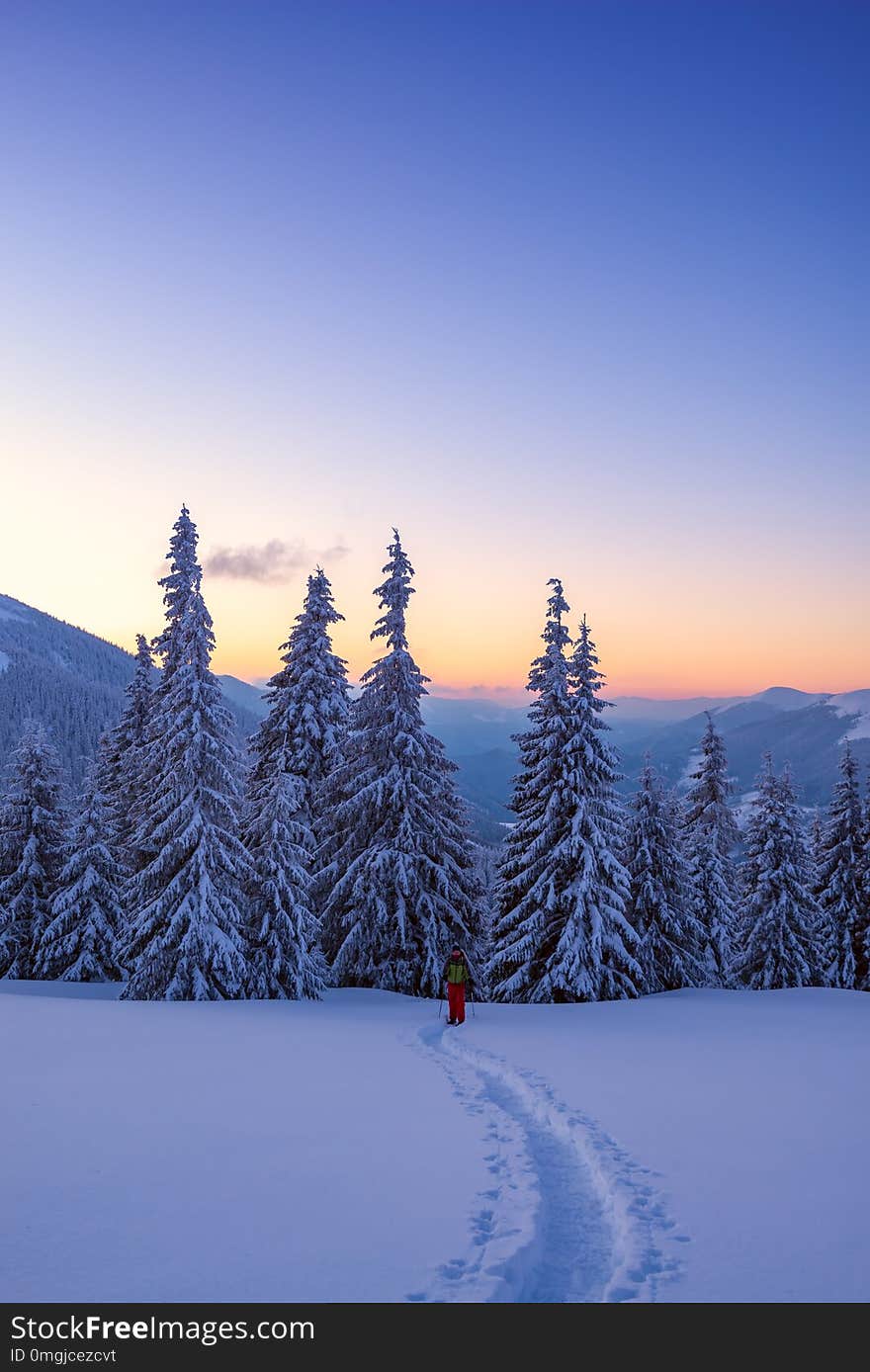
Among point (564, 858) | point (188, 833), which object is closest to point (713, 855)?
point (564, 858)

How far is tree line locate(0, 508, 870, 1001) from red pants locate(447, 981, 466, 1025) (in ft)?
24.9

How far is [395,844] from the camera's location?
2764cm

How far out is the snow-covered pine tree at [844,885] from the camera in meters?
38.8

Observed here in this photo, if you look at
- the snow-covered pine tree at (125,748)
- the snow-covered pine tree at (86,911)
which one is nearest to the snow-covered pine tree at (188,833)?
the snow-covered pine tree at (86,911)

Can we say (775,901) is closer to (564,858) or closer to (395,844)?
(564,858)

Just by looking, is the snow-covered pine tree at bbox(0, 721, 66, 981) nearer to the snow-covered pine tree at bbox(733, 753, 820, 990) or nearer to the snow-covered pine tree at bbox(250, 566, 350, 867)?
the snow-covered pine tree at bbox(250, 566, 350, 867)

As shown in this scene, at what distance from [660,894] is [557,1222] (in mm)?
26745

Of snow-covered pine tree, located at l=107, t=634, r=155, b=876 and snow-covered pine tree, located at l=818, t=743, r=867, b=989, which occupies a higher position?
snow-covered pine tree, located at l=107, t=634, r=155, b=876

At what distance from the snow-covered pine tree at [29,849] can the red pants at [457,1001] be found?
70.1ft

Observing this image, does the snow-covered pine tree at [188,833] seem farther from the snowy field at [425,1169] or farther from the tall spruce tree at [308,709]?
the snowy field at [425,1169]

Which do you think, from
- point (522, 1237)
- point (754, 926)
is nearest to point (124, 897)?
point (522, 1237)

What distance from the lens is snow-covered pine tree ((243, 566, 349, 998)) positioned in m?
24.9

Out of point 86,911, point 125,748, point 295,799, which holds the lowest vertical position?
point 86,911

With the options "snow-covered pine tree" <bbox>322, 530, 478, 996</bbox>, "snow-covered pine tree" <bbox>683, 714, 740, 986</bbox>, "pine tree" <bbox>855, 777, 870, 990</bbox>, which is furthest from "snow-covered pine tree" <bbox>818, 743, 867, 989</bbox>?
"snow-covered pine tree" <bbox>322, 530, 478, 996</bbox>
